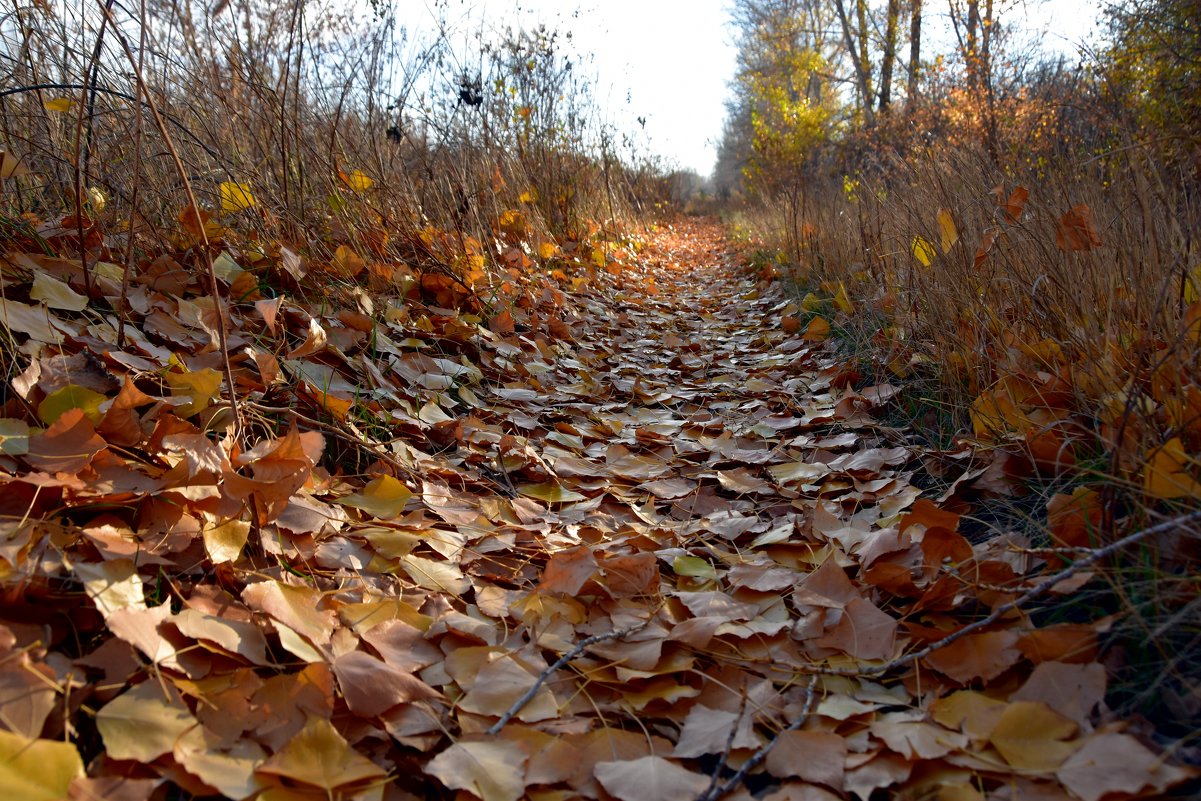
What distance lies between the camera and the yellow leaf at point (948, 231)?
223 cm

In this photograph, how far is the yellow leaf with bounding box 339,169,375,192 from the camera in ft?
9.43

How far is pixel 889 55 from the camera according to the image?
13.3m

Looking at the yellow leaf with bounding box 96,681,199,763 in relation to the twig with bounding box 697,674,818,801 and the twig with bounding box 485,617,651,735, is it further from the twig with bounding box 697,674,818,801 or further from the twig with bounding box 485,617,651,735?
the twig with bounding box 697,674,818,801

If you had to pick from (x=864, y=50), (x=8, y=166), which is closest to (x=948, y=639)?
(x=8, y=166)

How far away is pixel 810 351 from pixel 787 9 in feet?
55.7

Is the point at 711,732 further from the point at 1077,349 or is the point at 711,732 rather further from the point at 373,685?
the point at 1077,349

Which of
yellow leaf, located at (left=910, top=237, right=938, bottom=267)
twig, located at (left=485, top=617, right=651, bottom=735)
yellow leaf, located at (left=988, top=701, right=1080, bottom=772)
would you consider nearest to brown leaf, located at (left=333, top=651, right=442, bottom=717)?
twig, located at (left=485, top=617, right=651, bottom=735)

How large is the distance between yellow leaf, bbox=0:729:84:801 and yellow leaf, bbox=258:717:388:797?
0.19 m

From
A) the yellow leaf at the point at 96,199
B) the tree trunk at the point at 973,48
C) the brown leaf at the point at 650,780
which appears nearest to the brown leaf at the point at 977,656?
the brown leaf at the point at 650,780

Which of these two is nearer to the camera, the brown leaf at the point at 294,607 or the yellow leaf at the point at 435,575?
the brown leaf at the point at 294,607

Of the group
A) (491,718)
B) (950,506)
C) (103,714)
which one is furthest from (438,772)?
(950,506)

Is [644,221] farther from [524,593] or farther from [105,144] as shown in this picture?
[524,593]

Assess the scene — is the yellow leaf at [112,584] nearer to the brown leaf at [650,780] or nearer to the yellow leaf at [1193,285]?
the brown leaf at [650,780]

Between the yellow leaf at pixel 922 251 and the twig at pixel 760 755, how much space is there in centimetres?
185
